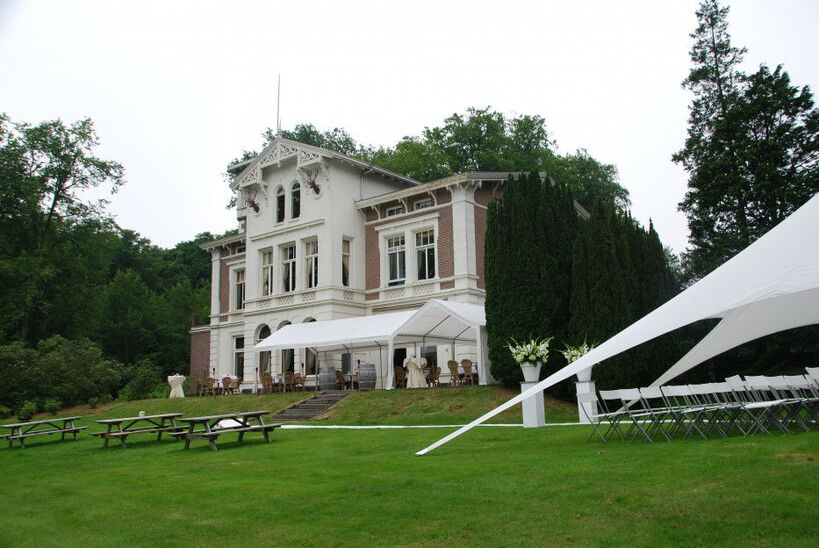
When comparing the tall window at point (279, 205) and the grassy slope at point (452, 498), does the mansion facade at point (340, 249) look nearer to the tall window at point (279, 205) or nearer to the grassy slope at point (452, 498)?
the tall window at point (279, 205)

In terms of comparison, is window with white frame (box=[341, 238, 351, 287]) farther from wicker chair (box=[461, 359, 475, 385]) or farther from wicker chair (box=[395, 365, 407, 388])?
wicker chair (box=[461, 359, 475, 385])

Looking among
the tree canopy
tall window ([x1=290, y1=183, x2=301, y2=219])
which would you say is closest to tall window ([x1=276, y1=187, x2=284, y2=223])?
tall window ([x1=290, y1=183, x2=301, y2=219])

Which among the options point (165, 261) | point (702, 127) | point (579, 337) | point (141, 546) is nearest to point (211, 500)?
point (141, 546)

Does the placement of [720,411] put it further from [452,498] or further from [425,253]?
[425,253]

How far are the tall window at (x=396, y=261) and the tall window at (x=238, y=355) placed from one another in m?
8.29

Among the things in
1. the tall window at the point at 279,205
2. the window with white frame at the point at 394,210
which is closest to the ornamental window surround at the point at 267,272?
the tall window at the point at 279,205

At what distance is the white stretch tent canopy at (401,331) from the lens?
19.0 meters

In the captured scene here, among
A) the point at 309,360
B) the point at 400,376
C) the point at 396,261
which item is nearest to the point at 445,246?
the point at 396,261

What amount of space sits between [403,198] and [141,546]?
843 inches

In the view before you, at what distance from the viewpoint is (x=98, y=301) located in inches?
1430

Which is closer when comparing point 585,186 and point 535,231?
point 535,231

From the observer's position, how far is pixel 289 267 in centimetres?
2830

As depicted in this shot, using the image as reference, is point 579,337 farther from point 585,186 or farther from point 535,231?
point 585,186

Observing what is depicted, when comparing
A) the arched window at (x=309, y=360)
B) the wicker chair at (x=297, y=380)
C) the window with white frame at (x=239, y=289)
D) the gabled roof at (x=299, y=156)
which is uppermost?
the gabled roof at (x=299, y=156)
